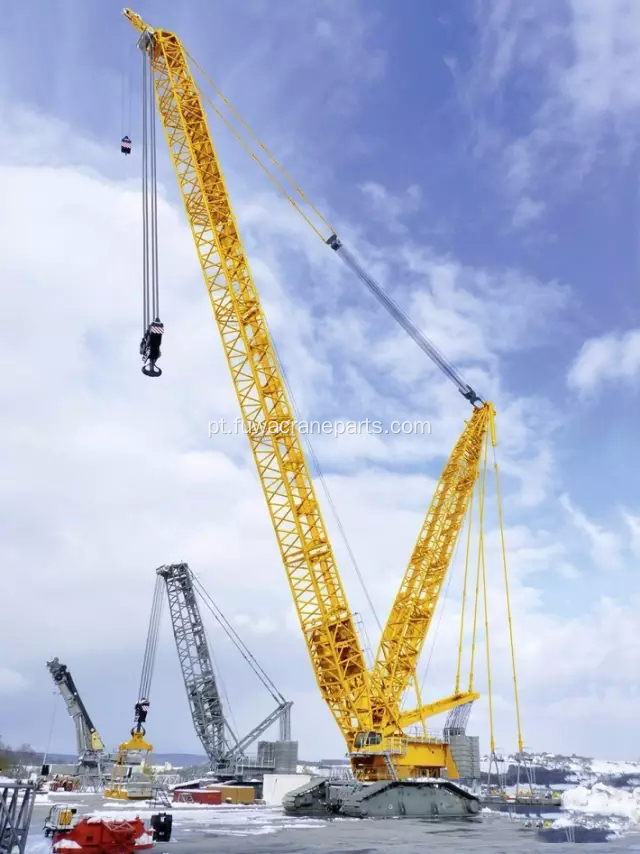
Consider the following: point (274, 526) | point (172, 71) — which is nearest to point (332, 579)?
point (274, 526)

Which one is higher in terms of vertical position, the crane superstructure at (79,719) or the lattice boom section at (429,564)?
the lattice boom section at (429,564)

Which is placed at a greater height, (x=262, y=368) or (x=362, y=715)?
(x=262, y=368)

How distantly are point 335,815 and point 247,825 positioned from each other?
29.9ft

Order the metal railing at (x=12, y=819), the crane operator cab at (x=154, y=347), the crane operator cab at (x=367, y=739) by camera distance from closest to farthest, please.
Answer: the metal railing at (x=12, y=819) < the crane operator cab at (x=154, y=347) < the crane operator cab at (x=367, y=739)

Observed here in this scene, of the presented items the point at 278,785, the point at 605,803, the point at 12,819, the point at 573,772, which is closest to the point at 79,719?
the point at 278,785

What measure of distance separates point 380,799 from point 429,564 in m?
15.5

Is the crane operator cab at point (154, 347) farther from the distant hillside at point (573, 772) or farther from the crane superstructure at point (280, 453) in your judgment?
the distant hillside at point (573, 772)

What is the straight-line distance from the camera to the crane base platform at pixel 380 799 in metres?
35.5

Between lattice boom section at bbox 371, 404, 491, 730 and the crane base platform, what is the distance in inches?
267

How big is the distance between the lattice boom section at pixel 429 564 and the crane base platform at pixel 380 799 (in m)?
6.79

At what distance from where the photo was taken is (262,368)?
4056 cm

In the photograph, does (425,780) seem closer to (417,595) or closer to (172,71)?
(417,595)

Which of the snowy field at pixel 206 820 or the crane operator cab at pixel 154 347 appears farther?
the crane operator cab at pixel 154 347

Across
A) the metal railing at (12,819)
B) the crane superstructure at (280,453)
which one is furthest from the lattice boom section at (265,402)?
the metal railing at (12,819)
